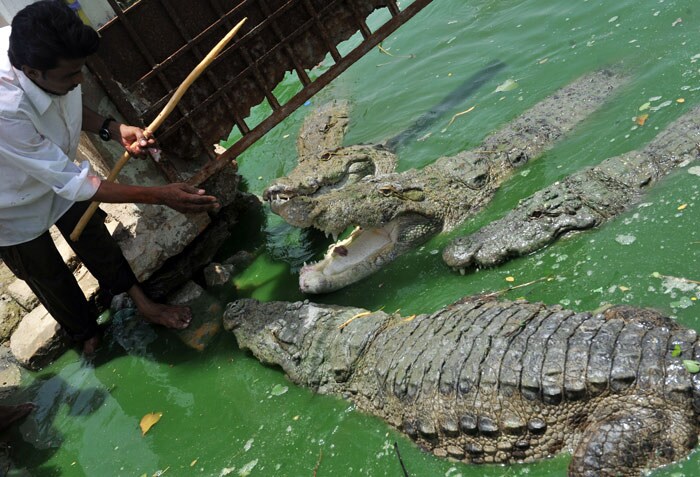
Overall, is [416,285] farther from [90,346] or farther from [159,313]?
[90,346]

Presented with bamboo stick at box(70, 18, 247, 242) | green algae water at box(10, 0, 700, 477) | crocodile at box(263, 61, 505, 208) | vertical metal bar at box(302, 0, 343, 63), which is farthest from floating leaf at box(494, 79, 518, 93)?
bamboo stick at box(70, 18, 247, 242)

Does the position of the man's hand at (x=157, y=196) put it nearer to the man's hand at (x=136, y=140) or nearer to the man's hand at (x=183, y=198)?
the man's hand at (x=183, y=198)

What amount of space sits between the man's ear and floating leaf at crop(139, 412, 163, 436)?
2.88 m

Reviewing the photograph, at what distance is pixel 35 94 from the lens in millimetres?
4344

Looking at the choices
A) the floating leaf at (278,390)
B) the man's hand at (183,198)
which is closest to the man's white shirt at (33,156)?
the man's hand at (183,198)

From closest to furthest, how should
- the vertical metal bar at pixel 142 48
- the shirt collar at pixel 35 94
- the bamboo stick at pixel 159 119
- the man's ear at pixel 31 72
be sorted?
the man's ear at pixel 31 72 < the shirt collar at pixel 35 94 < the bamboo stick at pixel 159 119 < the vertical metal bar at pixel 142 48

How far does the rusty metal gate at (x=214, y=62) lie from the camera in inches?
225

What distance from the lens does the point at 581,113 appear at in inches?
259

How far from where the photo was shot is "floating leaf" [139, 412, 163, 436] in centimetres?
506

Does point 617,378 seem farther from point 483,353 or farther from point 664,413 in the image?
point 483,353

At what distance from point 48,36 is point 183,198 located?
147 cm

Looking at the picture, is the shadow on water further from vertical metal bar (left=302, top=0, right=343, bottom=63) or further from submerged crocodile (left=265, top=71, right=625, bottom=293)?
vertical metal bar (left=302, top=0, right=343, bottom=63)

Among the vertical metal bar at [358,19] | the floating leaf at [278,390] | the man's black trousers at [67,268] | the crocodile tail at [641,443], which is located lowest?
the crocodile tail at [641,443]

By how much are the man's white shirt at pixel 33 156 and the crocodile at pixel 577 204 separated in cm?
313
